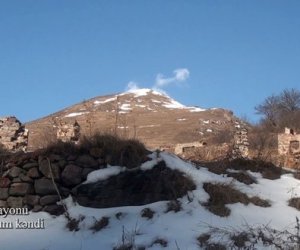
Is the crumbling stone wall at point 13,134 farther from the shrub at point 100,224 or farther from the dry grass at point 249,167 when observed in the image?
the shrub at point 100,224

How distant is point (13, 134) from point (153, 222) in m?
11.2

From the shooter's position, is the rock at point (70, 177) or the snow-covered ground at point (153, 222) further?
the rock at point (70, 177)

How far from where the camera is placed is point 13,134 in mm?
17469

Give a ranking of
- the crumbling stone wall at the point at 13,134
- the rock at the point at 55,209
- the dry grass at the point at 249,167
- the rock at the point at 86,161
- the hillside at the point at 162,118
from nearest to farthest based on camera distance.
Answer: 1. the rock at the point at 55,209
2. the rock at the point at 86,161
3. the dry grass at the point at 249,167
4. the crumbling stone wall at the point at 13,134
5. the hillside at the point at 162,118

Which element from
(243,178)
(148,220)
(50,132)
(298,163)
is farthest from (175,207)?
(298,163)

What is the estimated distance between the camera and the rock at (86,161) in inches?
351

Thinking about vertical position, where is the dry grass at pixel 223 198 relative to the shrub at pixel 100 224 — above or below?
above

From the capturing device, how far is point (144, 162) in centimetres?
895

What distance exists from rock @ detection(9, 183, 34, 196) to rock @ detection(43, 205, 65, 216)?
0.46m

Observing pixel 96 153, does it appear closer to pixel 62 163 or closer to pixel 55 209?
pixel 62 163

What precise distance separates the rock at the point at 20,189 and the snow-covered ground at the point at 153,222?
0.48 meters

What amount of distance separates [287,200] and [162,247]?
118 inches

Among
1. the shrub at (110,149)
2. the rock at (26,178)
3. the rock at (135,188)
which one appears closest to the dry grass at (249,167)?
the rock at (135,188)

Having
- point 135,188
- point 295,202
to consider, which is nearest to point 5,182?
point 135,188
